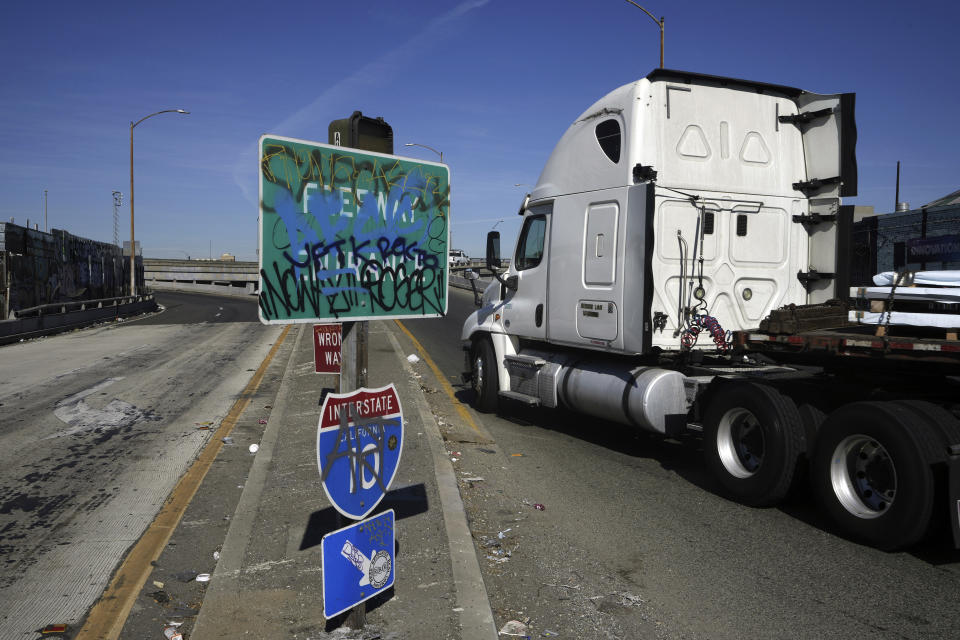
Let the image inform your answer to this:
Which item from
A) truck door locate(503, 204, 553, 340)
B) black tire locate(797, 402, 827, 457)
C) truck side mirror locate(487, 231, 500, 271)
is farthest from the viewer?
truck side mirror locate(487, 231, 500, 271)

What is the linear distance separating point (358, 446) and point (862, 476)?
12.1 ft

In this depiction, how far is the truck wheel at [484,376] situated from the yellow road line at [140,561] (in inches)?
141

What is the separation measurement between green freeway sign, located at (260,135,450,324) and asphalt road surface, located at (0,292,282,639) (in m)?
2.37

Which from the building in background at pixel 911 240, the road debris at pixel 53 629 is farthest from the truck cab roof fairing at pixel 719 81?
the building in background at pixel 911 240

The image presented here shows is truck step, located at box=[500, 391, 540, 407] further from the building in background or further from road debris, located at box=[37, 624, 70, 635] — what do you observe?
the building in background

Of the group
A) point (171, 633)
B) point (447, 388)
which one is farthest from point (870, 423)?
point (447, 388)

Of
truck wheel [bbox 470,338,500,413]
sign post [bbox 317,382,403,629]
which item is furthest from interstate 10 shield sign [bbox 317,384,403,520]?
truck wheel [bbox 470,338,500,413]

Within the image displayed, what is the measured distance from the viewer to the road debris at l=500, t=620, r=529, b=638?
3.91 metres

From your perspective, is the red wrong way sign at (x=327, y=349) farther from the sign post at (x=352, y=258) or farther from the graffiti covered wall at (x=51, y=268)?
the graffiti covered wall at (x=51, y=268)

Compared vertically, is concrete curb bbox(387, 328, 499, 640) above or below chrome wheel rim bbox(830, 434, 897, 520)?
below

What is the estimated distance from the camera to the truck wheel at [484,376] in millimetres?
10117

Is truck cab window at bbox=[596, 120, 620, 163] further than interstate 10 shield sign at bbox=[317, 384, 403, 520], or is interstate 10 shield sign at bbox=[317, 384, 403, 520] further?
truck cab window at bbox=[596, 120, 620, 163]

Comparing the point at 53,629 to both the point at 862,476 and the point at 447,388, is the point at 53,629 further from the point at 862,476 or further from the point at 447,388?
the point at 447,388

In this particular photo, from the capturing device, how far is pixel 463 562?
4.61m
